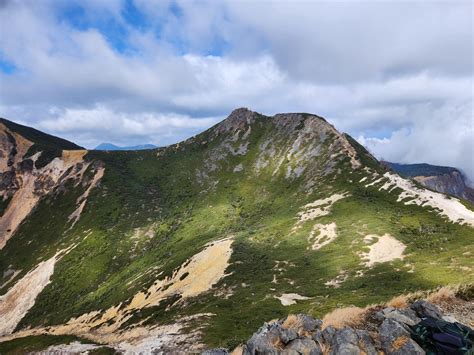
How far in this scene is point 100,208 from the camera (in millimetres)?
142750

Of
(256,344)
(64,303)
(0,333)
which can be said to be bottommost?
(0,333)

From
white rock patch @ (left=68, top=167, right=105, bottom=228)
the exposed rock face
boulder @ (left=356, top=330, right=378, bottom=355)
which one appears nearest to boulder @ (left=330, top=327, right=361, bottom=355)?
boulder @ (left=356, top=330, right=378, bottom=355)

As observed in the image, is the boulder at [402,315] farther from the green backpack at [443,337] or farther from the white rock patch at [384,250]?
the white rock patch at [384,250]

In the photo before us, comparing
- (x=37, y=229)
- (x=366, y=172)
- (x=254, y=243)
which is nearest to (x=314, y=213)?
(x=254, y=243)

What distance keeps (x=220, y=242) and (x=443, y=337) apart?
69.6m

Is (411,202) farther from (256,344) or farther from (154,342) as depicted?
(256,344)

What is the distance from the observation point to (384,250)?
203 ft

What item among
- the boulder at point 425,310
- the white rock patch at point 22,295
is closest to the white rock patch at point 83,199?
the white rock patch at point 22,295

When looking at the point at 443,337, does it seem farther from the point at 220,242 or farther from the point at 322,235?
the point at 220,242

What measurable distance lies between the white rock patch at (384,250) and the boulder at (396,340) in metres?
42.1

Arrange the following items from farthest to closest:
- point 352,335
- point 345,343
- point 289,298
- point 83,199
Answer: point 83,199, point 289,298, point 352,335, point 345,343

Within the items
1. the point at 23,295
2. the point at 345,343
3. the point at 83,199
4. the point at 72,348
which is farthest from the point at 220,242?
the point at 83,199

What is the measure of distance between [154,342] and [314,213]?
58.4 metres

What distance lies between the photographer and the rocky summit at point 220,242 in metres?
42.5
